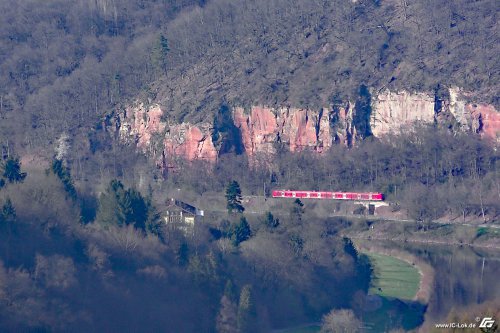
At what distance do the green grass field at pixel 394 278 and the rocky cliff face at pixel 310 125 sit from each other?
101 feet

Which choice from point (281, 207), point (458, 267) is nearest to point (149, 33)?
point (281, 207)

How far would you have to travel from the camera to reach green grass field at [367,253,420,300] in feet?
179

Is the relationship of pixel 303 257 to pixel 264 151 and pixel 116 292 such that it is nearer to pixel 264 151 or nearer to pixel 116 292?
pixel 116 292

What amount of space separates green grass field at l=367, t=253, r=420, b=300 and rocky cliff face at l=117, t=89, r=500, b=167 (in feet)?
101

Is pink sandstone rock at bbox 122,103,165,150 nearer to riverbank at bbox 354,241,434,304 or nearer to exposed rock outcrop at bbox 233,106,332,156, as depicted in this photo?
exposed rock outcrop at bbox 233,106,332,156

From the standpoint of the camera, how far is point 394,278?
191 ft

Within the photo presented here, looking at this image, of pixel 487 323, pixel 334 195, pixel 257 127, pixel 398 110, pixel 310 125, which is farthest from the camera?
pixel 257 127

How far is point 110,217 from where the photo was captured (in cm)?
5125

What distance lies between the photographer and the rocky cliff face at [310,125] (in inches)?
3728

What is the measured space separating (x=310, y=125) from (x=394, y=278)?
39.3m

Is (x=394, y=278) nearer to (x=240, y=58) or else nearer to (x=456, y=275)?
(x=456, y=275)

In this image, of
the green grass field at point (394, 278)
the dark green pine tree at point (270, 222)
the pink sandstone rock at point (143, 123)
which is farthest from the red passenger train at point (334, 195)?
the dark green pine tree at point (270, 222)

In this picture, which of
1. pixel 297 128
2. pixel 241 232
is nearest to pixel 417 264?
pixel 241 232

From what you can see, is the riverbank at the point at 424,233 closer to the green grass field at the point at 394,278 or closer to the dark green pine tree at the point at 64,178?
the green grass field at the point at 394,278
